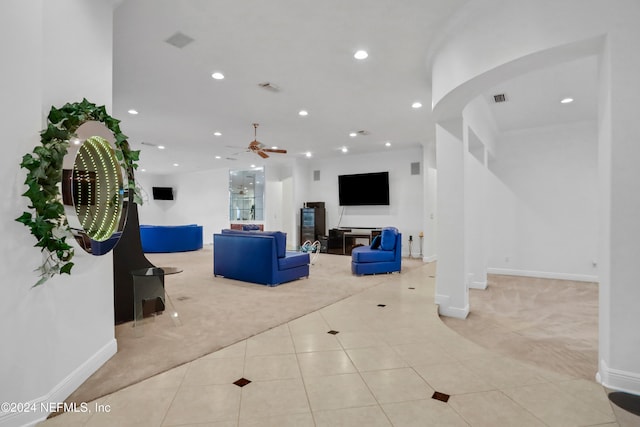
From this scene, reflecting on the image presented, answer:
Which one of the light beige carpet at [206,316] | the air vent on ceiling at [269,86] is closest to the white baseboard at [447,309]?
the light beige carpet at [206,316]

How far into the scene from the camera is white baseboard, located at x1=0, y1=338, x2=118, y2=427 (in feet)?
5.85

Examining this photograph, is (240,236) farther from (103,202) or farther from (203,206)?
(203,206)

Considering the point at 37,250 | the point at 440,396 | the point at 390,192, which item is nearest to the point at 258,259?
the point at 37,250

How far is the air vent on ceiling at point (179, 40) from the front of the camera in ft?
11.0

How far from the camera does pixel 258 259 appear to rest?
5.47m

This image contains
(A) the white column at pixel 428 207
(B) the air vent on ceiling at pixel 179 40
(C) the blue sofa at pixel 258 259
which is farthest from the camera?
(A) the white column at pixel 428 207

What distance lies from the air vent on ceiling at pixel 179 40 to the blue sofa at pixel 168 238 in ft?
23.7

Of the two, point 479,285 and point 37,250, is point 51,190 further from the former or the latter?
point 479,285

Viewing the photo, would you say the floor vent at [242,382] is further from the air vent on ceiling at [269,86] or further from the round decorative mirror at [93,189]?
the air vent on ceiling at [269,86]

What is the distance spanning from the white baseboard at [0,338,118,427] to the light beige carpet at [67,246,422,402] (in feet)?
0.17

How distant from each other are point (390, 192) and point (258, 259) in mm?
5442

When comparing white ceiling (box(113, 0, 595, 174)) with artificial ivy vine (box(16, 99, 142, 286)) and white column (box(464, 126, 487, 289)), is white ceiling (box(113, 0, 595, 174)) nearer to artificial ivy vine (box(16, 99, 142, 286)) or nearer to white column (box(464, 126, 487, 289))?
white column (box(464, 126, 487, 289))

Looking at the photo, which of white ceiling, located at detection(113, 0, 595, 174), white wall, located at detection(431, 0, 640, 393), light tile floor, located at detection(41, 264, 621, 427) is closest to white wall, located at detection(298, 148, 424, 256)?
white ceiling, located at detection(113, 0, 595, 174)

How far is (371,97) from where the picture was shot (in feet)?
16.9
